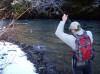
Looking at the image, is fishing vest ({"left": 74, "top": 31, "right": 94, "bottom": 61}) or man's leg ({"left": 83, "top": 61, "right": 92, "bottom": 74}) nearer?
fishing vest ({"left": 74, "top": 31, "right": 94, "bottom": 61})

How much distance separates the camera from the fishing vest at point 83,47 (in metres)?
3.18

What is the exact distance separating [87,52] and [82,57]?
10cm

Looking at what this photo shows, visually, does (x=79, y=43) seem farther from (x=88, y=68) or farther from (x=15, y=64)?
(x=15, y=64)

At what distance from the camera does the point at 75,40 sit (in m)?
3.20

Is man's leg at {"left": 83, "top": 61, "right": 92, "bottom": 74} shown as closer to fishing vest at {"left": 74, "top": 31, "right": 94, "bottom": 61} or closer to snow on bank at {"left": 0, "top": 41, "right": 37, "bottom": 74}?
fishing vest at {"left": 74, "top": 31, "right": 94, "bottom": 61}

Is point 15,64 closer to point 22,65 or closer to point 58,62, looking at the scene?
point 22,65

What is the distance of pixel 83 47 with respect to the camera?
3191 mm

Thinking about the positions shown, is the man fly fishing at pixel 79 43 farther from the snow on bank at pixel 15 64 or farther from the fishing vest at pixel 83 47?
the snow on bank at pixel 15 64

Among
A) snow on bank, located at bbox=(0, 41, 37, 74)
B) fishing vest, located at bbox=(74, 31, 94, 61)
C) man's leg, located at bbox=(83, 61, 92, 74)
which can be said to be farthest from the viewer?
snow on bank, located at bbox=(0, 41, 37, 74)

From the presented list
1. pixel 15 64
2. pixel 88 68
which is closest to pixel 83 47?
pixel 88 68

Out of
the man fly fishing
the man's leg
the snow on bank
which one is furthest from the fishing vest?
the snow on bank

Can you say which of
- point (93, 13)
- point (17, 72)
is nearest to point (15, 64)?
point (17, 72)

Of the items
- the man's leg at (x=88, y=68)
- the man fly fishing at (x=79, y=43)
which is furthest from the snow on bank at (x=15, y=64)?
the man fly fishing at (x=79, y=43)

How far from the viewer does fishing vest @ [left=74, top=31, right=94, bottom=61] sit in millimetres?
3184
